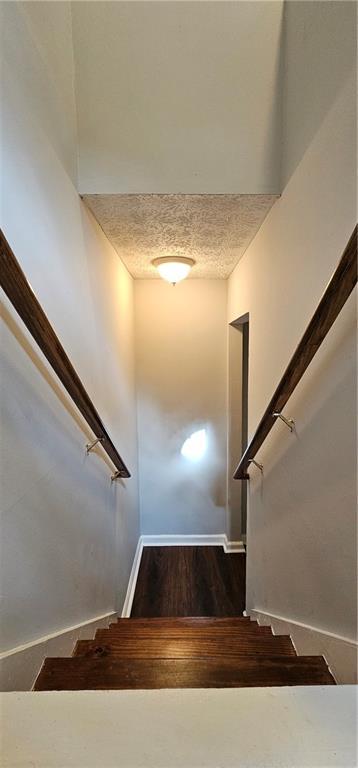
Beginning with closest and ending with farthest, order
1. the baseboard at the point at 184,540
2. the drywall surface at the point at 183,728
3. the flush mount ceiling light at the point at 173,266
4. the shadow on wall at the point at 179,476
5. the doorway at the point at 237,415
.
Answer: 1. the drywall surface at the point at 183,728
2. the flush mount ceiling light at the point at 173,266
3. the doorway at the point at 237,415
4. the shadow on wall at the point at 179,476
5. the baseboard at the point at 184,540

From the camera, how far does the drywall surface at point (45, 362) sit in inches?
35.6

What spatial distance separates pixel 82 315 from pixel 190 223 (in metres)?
0.84

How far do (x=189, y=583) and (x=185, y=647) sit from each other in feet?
5.90

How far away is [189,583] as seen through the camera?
2.91 metres

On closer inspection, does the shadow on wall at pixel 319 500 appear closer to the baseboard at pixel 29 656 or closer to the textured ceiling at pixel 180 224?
the baseboard at pixel 29 656

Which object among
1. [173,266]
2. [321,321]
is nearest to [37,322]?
[321,321]

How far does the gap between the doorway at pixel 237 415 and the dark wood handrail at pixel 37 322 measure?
1.90 meters

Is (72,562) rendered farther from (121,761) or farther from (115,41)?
(115,41)

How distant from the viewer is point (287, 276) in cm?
147

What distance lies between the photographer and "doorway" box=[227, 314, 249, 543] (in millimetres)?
3104

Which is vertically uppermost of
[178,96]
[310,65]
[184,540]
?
[178,96]

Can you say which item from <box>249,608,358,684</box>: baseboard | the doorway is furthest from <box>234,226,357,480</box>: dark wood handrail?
the doorway

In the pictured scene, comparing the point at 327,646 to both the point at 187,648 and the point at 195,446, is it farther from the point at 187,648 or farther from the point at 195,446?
the point at 195,446

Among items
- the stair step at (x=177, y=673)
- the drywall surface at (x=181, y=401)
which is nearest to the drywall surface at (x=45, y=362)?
the stair step at (x=177, y=673)
